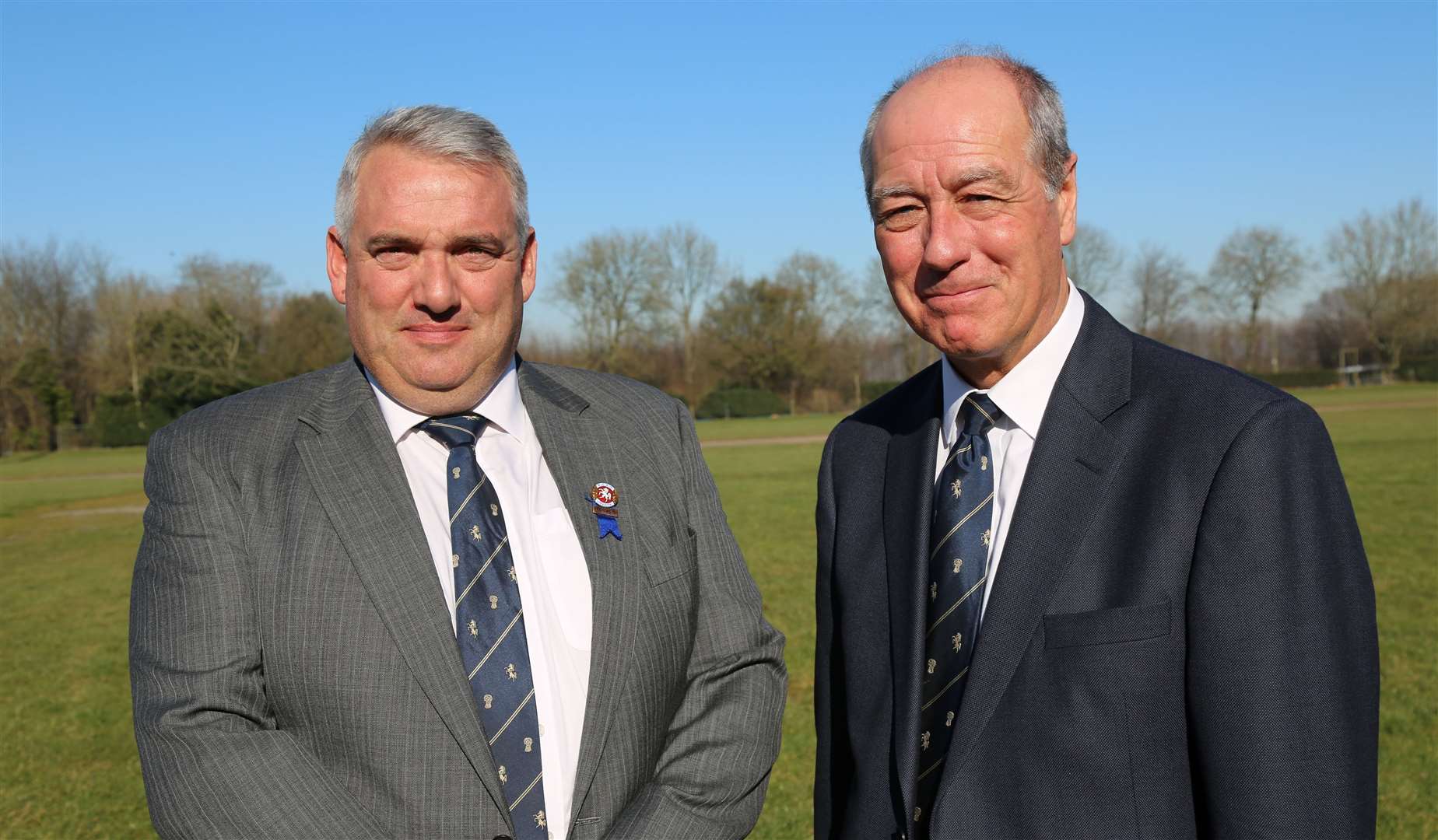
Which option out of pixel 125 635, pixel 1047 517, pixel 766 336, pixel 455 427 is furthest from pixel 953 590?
pixel 766 336

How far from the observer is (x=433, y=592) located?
2541 millimetres

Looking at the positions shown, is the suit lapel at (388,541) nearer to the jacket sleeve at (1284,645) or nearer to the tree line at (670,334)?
the jacket sleeve at (1284,645)

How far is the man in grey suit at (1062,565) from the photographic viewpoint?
213 centimetres

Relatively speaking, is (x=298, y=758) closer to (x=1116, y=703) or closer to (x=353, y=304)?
(x=353, y=304)

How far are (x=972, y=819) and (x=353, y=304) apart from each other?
187cm

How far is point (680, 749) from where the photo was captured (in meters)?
2.75

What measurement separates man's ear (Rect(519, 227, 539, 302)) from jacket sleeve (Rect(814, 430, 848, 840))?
883mm

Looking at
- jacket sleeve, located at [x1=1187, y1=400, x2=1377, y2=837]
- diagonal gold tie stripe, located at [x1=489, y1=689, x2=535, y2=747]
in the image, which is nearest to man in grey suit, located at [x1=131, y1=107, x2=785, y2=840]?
diagonal gold tie stripe, located at [x1=489, y1=689, x2=535, y2=747]

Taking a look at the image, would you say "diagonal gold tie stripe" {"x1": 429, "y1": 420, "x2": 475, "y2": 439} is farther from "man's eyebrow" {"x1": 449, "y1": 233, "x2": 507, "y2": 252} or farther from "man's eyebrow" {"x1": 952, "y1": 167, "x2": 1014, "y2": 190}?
"man's eyebrow" {"x1": 952, "y1": 167, "x2": 1014, "y2": 190}

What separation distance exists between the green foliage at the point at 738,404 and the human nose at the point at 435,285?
6601cm

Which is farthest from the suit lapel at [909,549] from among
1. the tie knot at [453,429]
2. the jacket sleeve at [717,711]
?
the tie knot at [453,429]

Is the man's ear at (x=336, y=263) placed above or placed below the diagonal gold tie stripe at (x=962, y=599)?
above

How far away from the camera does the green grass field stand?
6992mm

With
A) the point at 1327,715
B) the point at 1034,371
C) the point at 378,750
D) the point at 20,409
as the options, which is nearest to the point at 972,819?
the point at 1327,715
